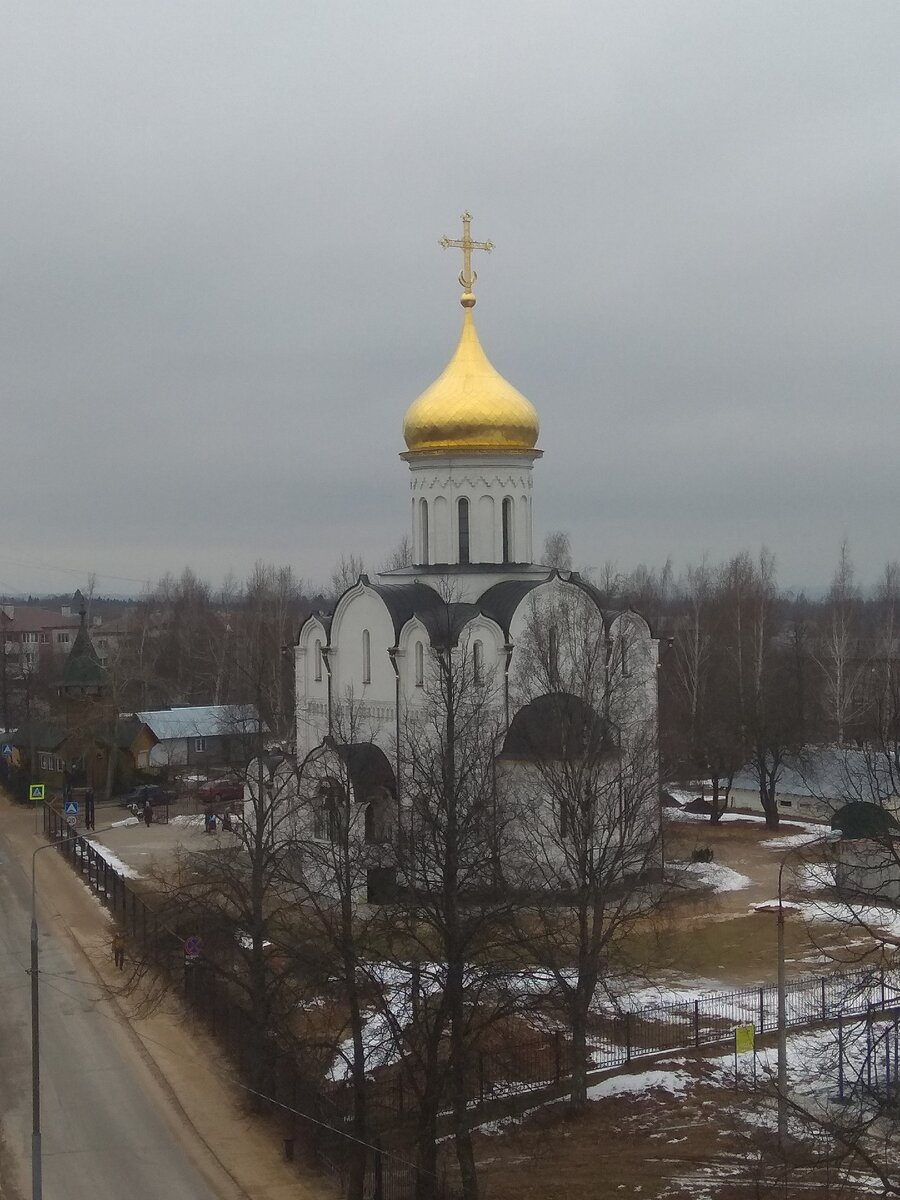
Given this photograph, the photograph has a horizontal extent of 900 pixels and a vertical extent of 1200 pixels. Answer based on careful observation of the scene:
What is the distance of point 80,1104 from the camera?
47.6 ft

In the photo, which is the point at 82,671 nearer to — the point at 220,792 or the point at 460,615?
the point at 220,792

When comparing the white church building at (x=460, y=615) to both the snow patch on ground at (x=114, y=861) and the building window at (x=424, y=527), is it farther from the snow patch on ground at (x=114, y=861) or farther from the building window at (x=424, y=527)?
the snow patch on ground at (x=114, y=861)

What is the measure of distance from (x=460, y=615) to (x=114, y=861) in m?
9.77

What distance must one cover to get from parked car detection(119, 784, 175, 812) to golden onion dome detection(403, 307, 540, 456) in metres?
13.2

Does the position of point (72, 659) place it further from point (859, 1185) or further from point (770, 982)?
point (859, 1185)

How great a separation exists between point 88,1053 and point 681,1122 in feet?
24.2

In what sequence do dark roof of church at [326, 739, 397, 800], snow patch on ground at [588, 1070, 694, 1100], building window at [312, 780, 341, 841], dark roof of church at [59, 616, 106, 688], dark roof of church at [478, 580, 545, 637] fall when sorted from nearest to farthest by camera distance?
building window at [312, 780, 341, 841] < snow patch on ground at [588, 1070, 694, 1100] < dark roof of church at [326, 739, 397, 800] < dark roof of church at [478, 580, 545, 637] < dark roof of church at [59, 616, 106, 688]

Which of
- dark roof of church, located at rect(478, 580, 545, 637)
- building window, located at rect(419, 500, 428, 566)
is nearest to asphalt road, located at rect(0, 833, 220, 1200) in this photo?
dark roof of church, located at rect(478, 580, 545, 637)

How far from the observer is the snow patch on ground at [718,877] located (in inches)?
938

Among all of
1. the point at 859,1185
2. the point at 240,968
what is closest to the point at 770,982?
the point at 859,1185

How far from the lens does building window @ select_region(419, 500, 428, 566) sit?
25.6m

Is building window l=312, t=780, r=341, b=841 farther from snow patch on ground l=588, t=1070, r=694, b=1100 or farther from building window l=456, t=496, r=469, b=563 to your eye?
building window l=456, t=496, r=469, b=563

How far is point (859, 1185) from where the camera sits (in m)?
11.9

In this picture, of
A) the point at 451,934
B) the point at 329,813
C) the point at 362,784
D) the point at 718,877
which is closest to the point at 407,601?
the point at 362,784
